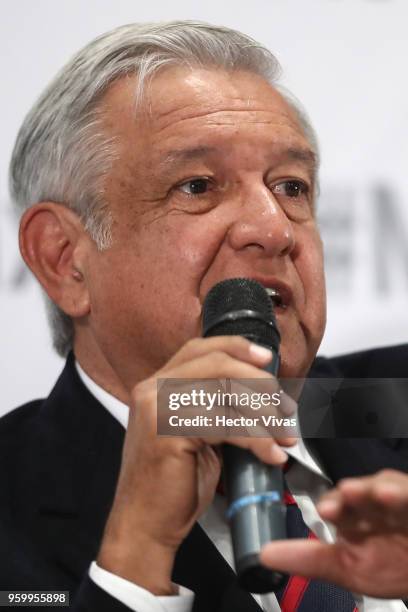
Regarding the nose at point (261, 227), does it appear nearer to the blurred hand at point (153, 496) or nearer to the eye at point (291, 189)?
the eye at point (291, 189)

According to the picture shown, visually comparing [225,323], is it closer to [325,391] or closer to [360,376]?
[325,391]

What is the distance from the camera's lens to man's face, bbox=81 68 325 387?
62.9 inches

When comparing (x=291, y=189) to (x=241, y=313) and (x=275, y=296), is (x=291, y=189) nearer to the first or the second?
(x=275, y=296)

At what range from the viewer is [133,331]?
65.8 inches

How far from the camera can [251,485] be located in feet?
3.57

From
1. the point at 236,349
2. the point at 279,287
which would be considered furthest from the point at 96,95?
the point at 236,349

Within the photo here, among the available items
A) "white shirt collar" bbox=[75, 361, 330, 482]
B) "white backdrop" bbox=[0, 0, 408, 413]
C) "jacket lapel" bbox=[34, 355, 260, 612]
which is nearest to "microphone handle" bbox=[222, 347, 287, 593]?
"jacket lapel" bbox=[34, 355, 260, 612]

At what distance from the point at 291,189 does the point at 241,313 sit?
25.3 inches

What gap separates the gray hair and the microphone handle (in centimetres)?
73

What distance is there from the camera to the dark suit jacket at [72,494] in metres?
1.50

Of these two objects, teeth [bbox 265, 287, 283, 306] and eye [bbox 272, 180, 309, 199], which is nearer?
teeth [bbox 265, 287, 283, 306]

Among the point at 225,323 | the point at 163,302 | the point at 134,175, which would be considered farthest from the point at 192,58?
the point at 225,323

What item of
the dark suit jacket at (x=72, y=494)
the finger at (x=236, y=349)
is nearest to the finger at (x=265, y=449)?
the finger at (x=236, y=349)

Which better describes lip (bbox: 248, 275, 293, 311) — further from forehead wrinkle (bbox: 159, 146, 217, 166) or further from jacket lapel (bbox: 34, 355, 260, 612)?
jacket lapel (bbox: 34, 355, 260, 612)
